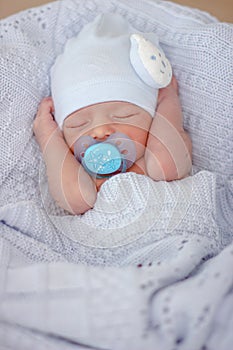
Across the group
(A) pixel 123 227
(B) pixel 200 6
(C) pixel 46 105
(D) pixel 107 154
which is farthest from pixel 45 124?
(B) pixel 200 6

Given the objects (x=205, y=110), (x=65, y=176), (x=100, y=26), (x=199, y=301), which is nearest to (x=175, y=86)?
(x=205, y=110)

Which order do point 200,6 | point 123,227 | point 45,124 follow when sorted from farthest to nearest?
point 200,6 → point 45,124 → point 123,227

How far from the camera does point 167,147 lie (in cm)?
96

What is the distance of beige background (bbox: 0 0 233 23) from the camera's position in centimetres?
148

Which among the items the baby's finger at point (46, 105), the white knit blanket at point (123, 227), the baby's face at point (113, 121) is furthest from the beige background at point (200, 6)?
the baby's face at point (113, 121)

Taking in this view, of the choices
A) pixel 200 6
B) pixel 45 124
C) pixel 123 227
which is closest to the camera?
pixel 123 227

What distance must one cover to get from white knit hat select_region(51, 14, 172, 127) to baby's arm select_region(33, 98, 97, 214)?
0.12 feet

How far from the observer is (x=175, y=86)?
3.49 feet

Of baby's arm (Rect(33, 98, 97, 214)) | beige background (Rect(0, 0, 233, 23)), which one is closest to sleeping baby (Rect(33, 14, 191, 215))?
baby's arm (Rect(33, 98, 97, 214))

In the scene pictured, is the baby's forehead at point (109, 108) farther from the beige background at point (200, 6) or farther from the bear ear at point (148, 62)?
the beige background at point (200, 6)

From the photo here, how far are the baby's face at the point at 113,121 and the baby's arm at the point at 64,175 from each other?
0.12 feet

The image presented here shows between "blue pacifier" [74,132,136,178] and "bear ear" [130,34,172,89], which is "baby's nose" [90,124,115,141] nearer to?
"blue pacifier" [74,132,136,178]

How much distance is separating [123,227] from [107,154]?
5.4 inches

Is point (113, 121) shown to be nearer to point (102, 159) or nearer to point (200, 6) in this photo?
point (102, 159)
